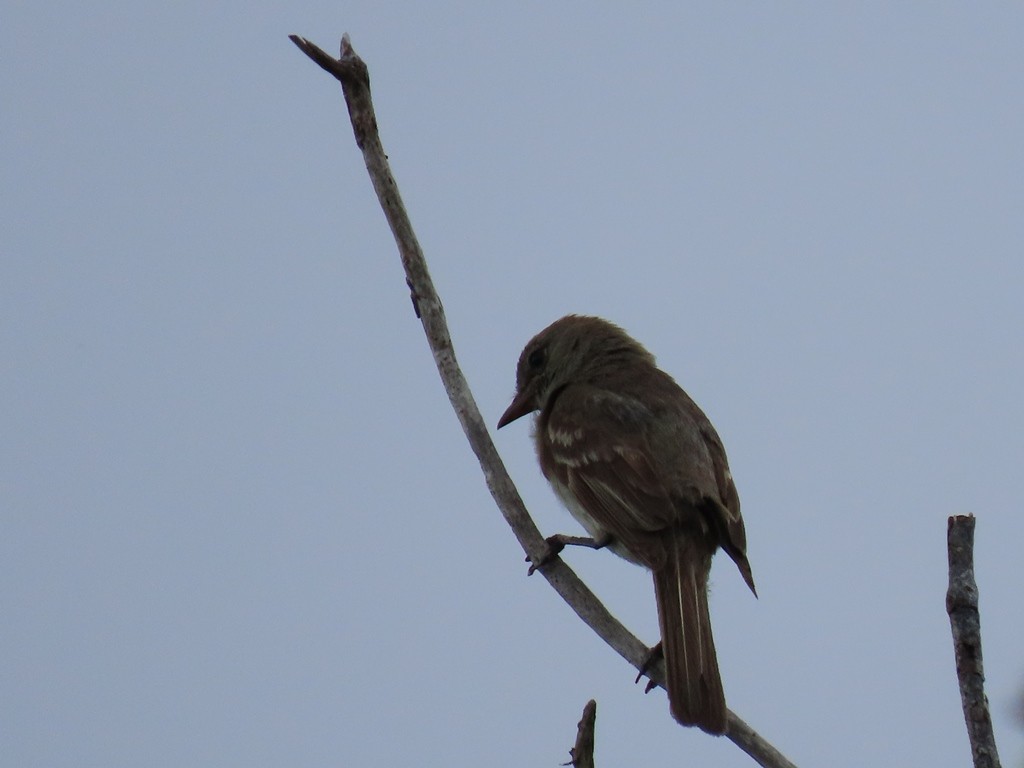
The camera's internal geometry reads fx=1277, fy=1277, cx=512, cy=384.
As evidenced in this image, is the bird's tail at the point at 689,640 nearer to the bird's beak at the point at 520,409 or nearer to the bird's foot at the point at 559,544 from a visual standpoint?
the bird's foot at the point at 559,544

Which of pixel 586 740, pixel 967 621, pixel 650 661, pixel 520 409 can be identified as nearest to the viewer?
pixel 967 621

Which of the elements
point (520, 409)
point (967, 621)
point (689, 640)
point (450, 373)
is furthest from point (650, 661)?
point (520, 409)

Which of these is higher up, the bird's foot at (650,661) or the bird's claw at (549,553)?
the bird's claw at (549,553)

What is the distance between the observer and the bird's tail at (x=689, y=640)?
4879 millimetres

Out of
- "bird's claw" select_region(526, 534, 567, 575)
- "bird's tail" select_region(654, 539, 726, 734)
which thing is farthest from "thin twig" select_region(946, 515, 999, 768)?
"bird's claw" select_region(526, 534, 567, 575)

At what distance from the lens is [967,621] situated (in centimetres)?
328

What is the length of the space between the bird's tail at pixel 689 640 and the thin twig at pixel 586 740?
1.17 m

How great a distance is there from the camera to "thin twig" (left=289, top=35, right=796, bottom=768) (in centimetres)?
497

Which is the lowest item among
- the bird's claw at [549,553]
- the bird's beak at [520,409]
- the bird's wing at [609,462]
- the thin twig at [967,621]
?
A: the thin twig at [967,621]

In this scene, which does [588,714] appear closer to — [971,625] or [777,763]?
[777,763]

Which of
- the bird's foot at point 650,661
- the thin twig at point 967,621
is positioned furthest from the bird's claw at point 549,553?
the thin twig at point 967,621

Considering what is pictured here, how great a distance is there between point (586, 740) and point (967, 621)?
1125 mm

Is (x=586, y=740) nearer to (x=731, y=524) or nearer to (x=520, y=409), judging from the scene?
(x=731, y=524)

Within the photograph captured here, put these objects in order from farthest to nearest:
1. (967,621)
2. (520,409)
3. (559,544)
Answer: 1. (520,409)
2. (559,544)
3. (967,621)
